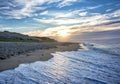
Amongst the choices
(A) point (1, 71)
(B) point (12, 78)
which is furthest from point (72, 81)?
(A) point (1, 71)

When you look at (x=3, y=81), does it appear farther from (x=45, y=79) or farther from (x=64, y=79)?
(x=64, y=79)

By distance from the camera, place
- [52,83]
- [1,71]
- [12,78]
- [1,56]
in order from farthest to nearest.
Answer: [1,56] < [1,71] < [12,78] < [52,83]

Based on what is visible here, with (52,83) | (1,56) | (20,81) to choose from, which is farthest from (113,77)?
(1,56)

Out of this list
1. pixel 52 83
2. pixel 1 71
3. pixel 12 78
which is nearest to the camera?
pixel 52 83

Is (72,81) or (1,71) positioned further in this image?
(1,71)

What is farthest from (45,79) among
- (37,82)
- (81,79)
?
(81,79)

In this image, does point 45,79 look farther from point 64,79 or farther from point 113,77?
point 113,77

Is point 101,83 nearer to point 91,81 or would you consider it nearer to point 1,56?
point 91,81

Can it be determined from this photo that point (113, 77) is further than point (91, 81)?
Yes

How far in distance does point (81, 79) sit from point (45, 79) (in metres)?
2.73

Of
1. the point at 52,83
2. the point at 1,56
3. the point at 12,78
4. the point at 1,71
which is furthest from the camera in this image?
the point at 1,56

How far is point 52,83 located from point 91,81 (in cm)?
292

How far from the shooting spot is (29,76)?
1304cm

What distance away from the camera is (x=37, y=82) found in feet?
37.8
